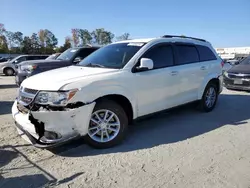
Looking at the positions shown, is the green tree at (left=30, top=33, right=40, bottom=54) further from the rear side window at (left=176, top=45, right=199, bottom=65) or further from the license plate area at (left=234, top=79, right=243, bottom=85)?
the rear side window at (left=176, top=45, right=199, bottom=65)

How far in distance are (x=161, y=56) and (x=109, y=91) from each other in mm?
1613

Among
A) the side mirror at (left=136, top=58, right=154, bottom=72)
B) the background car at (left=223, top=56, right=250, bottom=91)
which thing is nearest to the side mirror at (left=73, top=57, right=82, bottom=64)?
the side mirror at (left=136, top=58, right=154, bottom=72)

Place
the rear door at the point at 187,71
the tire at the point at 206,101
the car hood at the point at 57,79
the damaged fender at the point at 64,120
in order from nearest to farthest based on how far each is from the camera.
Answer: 1. the damaged fender at the point at 64,120
2. the car hood at the point at 57,79
3. the rear door at the point at 187,71
4. the tire at the point at 206,101

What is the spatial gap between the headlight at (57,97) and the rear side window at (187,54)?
2.82 metres

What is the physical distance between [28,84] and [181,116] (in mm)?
3633

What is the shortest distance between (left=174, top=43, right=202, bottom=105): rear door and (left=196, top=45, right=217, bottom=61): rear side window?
Answer: 0.64ft

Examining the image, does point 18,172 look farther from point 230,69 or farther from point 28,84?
point 230,69

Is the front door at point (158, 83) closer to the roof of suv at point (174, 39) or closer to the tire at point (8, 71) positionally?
the roof of suv at point (174, 39)

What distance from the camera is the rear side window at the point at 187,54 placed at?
19.0ft

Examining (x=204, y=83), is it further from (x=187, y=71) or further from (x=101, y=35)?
(x=101, y=35)

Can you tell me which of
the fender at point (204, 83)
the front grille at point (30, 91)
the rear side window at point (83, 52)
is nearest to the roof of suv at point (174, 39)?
the fender at point (204, 83)

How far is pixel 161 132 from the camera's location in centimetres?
515

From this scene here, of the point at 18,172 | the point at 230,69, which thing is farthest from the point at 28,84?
the point at 230,69

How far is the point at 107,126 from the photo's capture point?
4.39 meters
